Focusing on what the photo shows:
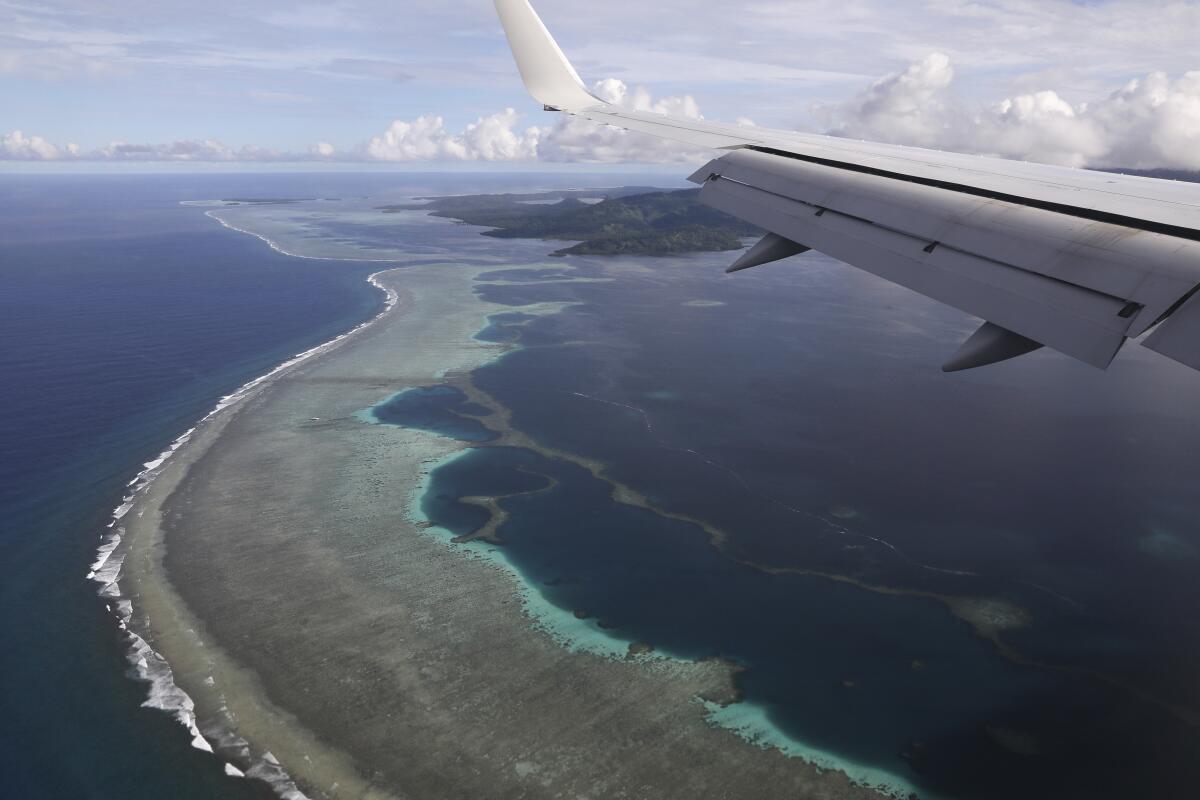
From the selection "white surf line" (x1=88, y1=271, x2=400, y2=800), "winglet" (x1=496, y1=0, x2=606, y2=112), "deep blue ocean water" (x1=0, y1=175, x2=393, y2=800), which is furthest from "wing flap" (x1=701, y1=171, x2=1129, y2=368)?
"deep blue ocean water" (x1=0, y1=175, x2=393, y2=800)

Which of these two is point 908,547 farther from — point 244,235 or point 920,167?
point 244,235

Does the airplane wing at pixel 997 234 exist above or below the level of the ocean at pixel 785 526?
above

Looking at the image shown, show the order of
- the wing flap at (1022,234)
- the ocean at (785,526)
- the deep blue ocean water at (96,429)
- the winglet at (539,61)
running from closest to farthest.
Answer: the wing flap at (1022,234) → the winglet at (539,61) → the deep blue ocean water at (96,429) → the ocean at (785,526)

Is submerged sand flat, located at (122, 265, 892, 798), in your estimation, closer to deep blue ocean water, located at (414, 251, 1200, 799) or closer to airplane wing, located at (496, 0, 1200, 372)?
deep blue ocean water, located at (414, 251, 1200, 799)

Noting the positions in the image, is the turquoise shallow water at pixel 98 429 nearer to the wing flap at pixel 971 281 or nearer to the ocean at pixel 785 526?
the ocean at pixel 785 526

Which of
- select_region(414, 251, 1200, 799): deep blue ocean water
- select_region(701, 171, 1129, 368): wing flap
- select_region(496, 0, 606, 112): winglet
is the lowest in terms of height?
select_region(414, 251, 1200, 799): deep blue ocean water

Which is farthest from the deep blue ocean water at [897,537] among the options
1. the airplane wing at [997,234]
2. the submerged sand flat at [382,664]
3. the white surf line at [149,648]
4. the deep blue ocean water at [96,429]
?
the airplane wing at [997,234]
